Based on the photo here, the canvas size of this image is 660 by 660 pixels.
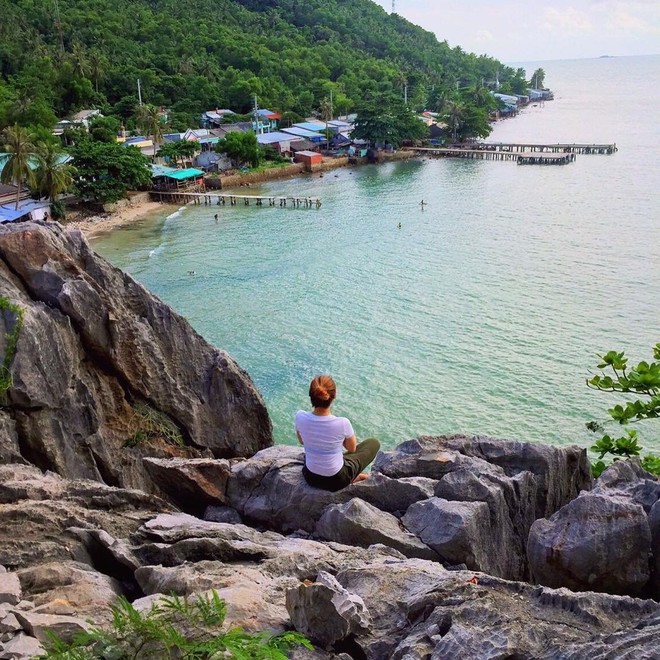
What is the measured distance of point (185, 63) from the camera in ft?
396

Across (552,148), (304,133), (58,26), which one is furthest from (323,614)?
(58,26)

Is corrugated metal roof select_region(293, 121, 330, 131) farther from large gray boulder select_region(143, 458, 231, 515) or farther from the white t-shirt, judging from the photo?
the white t-shirt

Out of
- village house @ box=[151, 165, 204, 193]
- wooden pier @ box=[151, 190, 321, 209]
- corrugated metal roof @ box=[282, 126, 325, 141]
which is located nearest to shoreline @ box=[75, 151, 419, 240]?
wooden pier @ box=[151, 190, 321, 209]

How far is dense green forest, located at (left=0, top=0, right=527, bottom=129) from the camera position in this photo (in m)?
97.8

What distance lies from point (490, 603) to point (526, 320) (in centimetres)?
3038

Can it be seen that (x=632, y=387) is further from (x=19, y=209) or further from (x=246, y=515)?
(x=19, y=209)

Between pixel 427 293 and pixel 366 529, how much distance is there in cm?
3170

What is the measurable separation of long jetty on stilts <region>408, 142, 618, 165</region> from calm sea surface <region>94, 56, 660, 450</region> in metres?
23.5

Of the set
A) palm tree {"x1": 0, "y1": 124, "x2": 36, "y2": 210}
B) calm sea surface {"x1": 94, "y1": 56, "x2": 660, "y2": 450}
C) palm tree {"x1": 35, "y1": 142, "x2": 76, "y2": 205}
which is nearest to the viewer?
calm sea surface {"x1": 94, "y1": 56, "x2": 660, "y2": 450}

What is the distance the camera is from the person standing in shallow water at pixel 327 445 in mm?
9328

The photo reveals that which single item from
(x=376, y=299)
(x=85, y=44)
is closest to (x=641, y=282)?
(x=376, y=299)

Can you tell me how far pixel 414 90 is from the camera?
482 feet

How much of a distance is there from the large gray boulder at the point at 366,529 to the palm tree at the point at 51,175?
49882 millimetres

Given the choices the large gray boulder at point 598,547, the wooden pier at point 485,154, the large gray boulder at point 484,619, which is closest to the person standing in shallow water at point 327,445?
the large gray boulder at point 484,619
